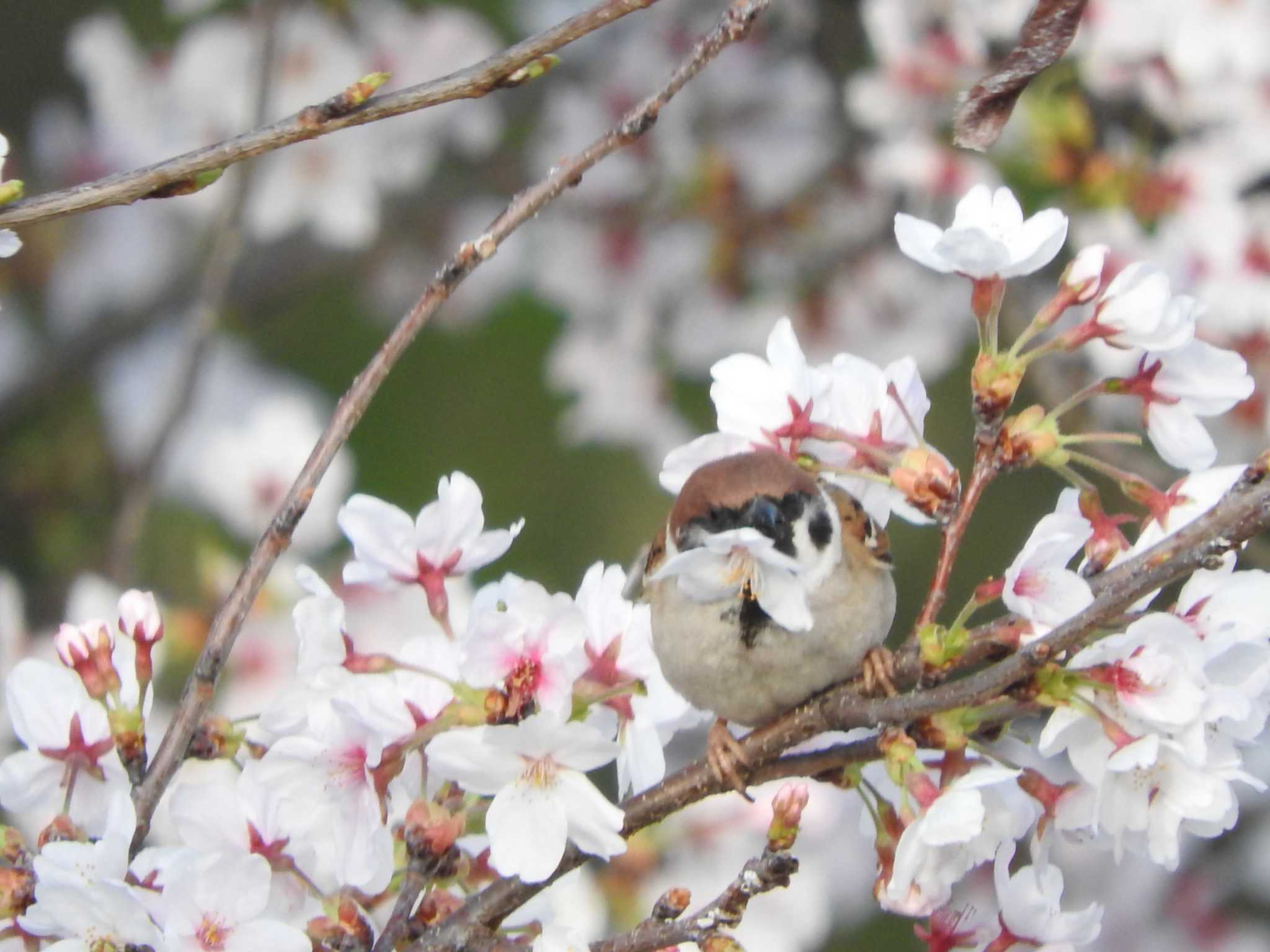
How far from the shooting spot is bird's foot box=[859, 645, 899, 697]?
60.3 inches

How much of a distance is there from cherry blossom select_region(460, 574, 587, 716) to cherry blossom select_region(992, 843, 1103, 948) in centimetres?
43

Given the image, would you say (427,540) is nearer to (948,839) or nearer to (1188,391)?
(948,839)

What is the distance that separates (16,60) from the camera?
4637 mm

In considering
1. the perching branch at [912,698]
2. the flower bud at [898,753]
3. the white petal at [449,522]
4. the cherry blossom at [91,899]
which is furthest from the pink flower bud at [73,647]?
the flower bud at [898,753]

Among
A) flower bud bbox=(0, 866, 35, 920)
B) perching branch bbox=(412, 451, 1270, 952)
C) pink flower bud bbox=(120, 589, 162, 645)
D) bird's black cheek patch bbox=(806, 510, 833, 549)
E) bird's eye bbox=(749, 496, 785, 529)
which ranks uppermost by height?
pink flower bud bbox=(120, 589, 162, 645)

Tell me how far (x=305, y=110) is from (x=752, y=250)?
2.46 meters

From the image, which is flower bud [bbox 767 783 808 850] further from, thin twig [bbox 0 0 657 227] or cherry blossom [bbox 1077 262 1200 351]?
thin twig [bbox 0 0 657 227]

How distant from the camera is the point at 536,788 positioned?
1.46 metres

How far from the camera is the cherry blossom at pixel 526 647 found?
57.1 inches

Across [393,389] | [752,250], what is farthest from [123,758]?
[393,389]

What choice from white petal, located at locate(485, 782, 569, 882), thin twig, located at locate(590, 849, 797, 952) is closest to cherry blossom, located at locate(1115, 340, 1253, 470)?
thin twig, located at locate(590, 849, 797, 952)

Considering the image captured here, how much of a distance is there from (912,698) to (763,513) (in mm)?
534

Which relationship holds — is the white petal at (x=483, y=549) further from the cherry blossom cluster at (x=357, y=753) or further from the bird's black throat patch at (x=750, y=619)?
the bird's black throat patch at (x=750, y=619)

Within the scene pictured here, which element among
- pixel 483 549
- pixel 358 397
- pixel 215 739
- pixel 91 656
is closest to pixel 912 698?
pixel 483 549
